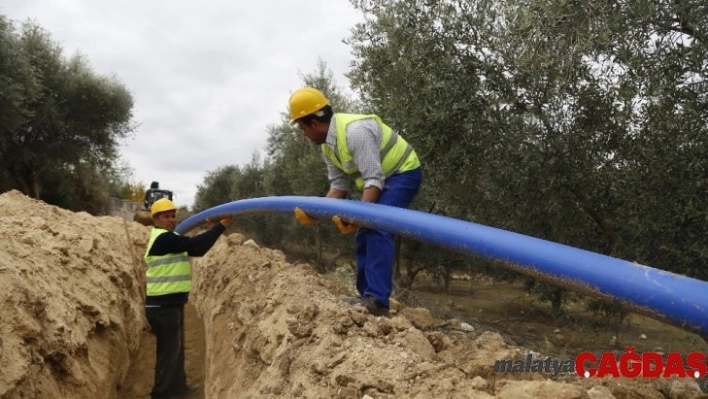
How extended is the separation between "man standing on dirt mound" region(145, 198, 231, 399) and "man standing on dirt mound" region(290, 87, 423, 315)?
2816 mm

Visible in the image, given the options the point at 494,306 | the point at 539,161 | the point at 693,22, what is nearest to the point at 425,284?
the point at 494,306

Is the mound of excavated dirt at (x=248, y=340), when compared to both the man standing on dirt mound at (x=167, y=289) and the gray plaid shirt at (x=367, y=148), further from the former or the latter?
the gray plaid shirt at (x=367, y=148)

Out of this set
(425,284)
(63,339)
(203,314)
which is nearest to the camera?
(63,339)

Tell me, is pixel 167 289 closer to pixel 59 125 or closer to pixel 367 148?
pixel 367 148

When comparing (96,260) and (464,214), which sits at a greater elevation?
(464,214)

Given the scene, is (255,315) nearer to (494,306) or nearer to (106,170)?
(494,306)

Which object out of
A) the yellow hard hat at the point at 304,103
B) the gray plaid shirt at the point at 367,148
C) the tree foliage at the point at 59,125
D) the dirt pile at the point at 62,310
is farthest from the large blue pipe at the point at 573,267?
the tree foliage at the point at 59,125

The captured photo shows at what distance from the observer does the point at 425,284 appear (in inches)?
886

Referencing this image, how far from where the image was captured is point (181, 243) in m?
6.86

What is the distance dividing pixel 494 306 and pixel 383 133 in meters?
15.6

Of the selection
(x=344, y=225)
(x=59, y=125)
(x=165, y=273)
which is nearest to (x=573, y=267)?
(x=344, y=225)

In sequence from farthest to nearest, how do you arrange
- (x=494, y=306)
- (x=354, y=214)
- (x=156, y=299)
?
(x=494, y=306), (x=156, y=299), (x=354, y=214)

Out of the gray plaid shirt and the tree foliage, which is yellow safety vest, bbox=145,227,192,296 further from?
the tree foliage

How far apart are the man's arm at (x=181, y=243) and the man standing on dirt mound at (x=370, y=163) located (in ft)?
8.75
